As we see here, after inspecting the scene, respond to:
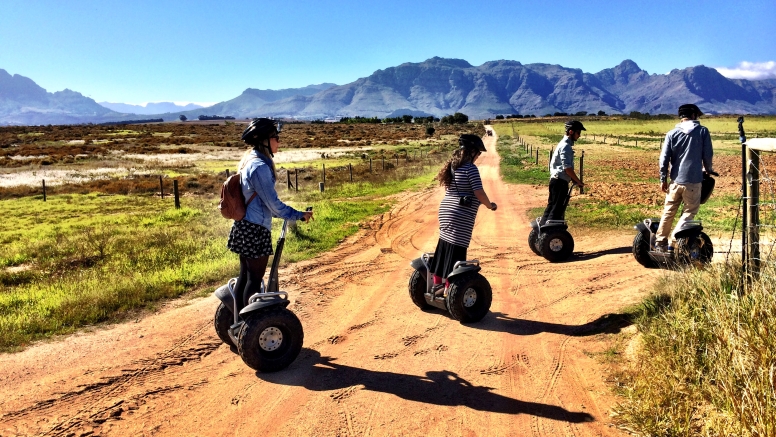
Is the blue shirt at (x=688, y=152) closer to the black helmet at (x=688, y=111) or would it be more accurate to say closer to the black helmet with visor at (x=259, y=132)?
the black helmet at (x=688, y=111)

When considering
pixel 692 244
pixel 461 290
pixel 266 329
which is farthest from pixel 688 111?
pixel 266 329

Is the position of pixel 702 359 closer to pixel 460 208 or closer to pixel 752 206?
pixel 752 206

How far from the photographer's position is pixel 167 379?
4750 mm

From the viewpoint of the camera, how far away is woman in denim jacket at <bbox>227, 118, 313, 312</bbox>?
4.37 meters

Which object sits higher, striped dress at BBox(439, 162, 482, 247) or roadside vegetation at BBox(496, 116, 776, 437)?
striped dress at BBox(439, 162, 482, 247)

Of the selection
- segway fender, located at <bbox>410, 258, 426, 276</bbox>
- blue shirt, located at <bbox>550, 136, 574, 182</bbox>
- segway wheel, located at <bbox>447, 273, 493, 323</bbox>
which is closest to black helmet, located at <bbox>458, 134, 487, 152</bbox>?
segway wheel, located at <bbox>447, 273, 493, 323</bbox>

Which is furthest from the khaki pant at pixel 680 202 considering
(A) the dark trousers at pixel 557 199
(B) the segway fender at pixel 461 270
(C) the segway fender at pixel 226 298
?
(C) the segway fender at pixel 226 298

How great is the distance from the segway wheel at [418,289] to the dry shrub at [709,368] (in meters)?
2.53

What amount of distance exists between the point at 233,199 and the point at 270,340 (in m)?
1.38

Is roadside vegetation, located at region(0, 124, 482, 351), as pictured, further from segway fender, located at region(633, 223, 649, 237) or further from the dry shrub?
the dry shrub

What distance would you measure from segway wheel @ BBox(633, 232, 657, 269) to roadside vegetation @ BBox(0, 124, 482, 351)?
5.71m

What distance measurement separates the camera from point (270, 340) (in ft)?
15.5

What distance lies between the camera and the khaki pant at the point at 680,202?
21.8 feet

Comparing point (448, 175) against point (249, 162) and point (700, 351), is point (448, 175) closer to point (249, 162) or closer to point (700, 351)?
point (249, 162)
